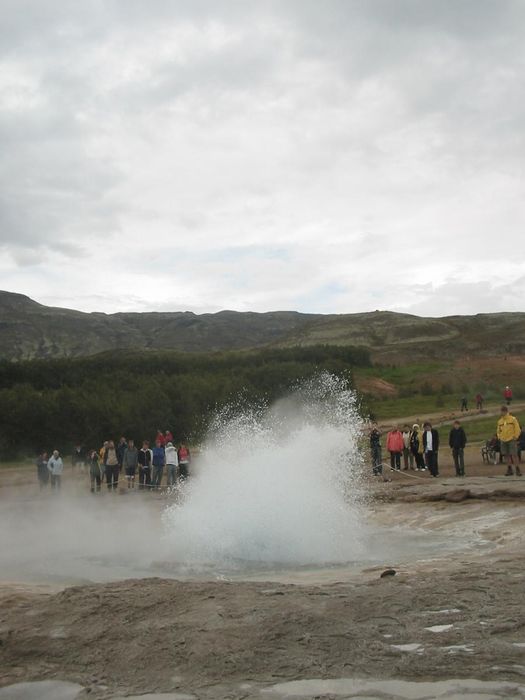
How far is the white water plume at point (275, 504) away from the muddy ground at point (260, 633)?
11.7 feet

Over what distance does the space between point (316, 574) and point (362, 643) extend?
3974mm

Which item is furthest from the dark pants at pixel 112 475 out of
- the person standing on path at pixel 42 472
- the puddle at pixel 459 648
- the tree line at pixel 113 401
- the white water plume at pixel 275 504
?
the puddle at pixel 459 648

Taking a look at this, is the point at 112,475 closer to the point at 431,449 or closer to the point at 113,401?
the point at 431,449

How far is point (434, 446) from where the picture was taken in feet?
63.5

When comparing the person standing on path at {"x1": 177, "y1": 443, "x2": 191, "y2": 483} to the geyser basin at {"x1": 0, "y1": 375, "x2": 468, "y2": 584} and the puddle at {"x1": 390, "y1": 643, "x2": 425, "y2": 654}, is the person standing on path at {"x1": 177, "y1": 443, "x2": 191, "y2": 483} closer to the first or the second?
the geyser basin at {"x1": 0, "y1": 375, "x2": 468, "y2": 584}

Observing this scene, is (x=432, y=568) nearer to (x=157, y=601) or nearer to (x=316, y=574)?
(x=316, y=574)

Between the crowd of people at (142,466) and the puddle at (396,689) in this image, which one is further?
the crowd of people at (142,466)

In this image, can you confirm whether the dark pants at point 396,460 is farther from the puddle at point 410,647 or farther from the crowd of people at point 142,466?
the puddle at point 410,647

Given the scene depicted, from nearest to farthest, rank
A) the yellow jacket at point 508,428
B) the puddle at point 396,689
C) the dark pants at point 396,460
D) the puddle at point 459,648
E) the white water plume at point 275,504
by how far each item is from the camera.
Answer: the puddle at point 396,689 → the puddle at point 459,648 → the white water plume at point 275,504 → the yellow jacket at point 508,428 → the dark pants at point 396,460

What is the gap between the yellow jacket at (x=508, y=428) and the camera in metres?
16.9

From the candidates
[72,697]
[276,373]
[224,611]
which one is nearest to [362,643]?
[224,611]

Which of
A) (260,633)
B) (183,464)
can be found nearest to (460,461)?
(183,464)

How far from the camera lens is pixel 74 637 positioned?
616cm

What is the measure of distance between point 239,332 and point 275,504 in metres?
164
